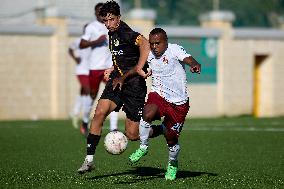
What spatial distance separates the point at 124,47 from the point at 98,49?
20.8ft

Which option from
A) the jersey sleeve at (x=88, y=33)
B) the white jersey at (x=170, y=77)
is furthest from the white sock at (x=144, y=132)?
the jersey sleeve at (x=88, y=33)

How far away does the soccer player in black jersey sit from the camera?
1224 centimetres

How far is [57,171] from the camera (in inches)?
505

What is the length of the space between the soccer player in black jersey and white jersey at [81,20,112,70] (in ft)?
19.8

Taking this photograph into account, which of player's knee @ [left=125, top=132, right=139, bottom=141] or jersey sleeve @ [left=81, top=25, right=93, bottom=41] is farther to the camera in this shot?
jersey sleeve @ [left=81, top=25, right=93, bottom=41]

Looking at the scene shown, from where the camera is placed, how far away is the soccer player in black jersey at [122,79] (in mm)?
12237

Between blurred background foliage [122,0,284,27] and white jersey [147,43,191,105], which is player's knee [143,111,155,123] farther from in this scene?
blurred background foliage [122,0,284,27]

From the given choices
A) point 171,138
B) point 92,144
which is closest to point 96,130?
point 92,144

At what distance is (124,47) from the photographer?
495 inches

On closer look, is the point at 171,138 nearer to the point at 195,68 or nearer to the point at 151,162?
the point at 195,68

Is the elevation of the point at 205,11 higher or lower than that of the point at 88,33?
lower

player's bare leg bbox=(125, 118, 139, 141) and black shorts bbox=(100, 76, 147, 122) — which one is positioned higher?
black shorts bbox=(100, 76, 147, 122)

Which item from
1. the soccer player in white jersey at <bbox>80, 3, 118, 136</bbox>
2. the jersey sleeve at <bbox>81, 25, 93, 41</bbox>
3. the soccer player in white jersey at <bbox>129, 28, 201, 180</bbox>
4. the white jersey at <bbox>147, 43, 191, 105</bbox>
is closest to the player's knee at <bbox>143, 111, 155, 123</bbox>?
the soccer player in white jersey at <bbox>129, 28, 201, 180</bbox>

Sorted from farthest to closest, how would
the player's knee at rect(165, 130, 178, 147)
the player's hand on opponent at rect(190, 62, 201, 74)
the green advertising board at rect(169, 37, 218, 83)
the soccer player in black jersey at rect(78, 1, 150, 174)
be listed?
the green advertising board at rect(169, 37, 218, 83), the soccer player in black jersey at rect(78, 1, 150, 174), the player's knee at rect(165, 130, 178, 147), the player's hand on opponent at rect(190, 62, 201, 74)
